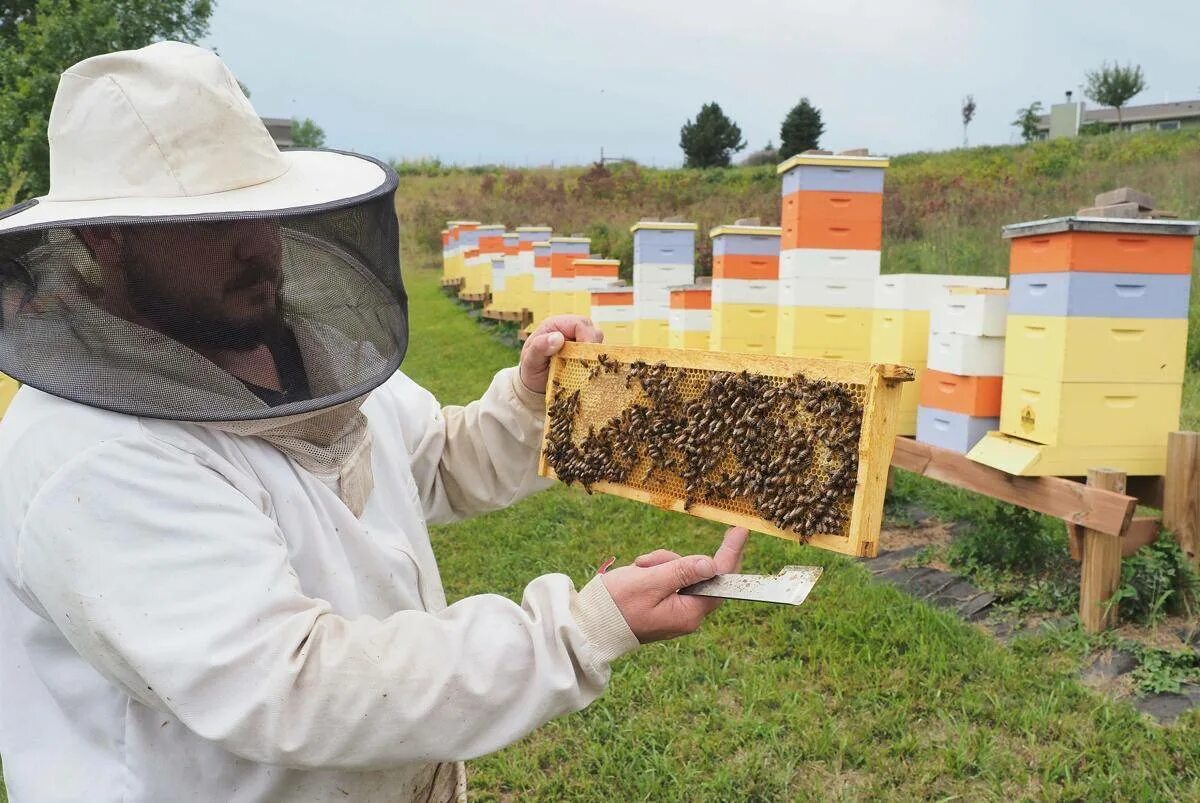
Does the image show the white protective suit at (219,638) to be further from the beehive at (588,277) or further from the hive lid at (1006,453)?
the beehive at (588,277)

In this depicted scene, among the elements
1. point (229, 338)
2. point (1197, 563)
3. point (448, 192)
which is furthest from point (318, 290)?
point (448, 192)

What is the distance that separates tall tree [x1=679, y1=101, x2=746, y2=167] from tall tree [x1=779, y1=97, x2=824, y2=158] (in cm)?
416

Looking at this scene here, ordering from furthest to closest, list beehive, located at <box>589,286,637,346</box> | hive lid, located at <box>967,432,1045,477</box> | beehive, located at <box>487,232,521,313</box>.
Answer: beehive, located at <box>487,232,521,313</box> < beehive, located at <box>589,286,637,346</box> < hive lid, located at <box>967,432,1045,477</box>

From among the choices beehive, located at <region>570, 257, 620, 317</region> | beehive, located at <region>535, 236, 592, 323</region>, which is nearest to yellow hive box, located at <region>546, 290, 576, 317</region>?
beehive, located at <region>535, 236, 592, 323</region>

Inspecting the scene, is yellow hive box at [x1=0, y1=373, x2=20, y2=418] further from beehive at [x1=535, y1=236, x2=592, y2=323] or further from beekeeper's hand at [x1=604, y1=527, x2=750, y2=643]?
beehive at [x1=535, y1=236, x2=592, y2=323]

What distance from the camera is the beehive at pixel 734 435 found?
1740 millimetres

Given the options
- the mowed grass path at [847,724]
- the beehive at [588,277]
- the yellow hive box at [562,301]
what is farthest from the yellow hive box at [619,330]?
the mowed grass path at [847,724]

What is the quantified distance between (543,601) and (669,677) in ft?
8.24

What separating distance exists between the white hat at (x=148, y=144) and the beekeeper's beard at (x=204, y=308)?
11 cm

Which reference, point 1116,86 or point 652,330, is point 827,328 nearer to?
point 652,330

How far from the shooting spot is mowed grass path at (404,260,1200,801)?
3.10 m

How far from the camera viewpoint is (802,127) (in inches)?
1256

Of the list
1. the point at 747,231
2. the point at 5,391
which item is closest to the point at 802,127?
the point at 747,231

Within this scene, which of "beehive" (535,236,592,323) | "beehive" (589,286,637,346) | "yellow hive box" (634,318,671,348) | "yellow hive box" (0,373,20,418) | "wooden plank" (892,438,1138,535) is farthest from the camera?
"beehive" (535,236,592,323)
